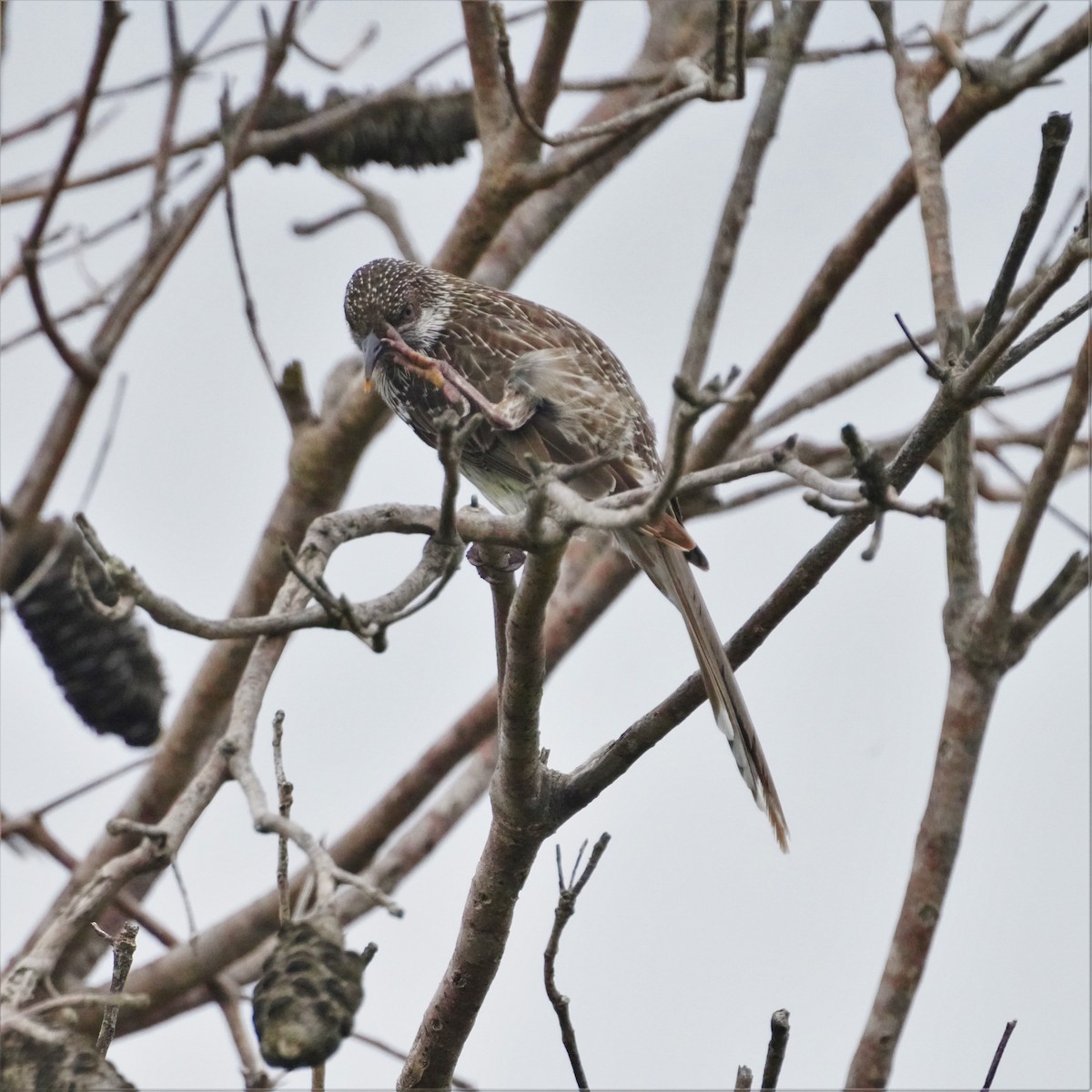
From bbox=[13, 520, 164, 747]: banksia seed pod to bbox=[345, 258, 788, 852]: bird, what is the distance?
124 cm

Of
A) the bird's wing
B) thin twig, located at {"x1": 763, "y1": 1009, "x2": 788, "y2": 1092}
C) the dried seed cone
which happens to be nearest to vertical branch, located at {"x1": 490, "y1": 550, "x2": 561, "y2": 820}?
thin twig, located at {"x1": 763, "y1": 1009, "x2": 788, "y2": 1092}

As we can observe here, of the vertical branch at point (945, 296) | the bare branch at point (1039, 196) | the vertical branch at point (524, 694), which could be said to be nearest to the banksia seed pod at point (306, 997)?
the vertical branch at point (524, 694)

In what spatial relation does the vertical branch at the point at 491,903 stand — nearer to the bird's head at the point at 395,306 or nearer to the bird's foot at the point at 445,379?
the bird's foot at the point at 445,379

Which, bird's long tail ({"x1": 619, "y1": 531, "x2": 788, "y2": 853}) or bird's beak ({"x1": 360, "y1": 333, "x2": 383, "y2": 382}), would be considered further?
bird's beak ({"x1": 360, "y1": 333, "x2": 383, "y2": 382})

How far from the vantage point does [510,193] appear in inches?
201

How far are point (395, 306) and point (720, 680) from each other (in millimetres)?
1962

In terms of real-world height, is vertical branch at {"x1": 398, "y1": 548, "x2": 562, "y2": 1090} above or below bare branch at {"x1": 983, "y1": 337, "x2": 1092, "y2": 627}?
below

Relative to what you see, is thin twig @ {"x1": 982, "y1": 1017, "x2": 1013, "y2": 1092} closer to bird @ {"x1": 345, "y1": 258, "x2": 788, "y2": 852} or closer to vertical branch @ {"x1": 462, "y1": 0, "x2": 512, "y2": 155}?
bird @ {"x1": 345, "y1": 258, "x2": 788, "y2": 852}

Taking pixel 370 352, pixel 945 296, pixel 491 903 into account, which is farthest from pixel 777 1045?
pixel 370 352

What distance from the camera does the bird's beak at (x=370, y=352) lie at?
4.70 m

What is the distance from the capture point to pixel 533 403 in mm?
4191

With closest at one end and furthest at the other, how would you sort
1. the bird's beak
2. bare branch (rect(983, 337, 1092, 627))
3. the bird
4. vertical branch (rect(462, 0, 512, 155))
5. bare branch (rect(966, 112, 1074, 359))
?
bare branch (rect(966, 112, 1074, 359)) < the bird < bare branch (rect(983, 337, 1092, 627)) < the bird's beak < vertical branch (rect(462, 0, 512, 155))

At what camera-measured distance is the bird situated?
3801 mm

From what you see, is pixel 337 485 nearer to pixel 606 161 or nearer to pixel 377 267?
pixel 377 267
